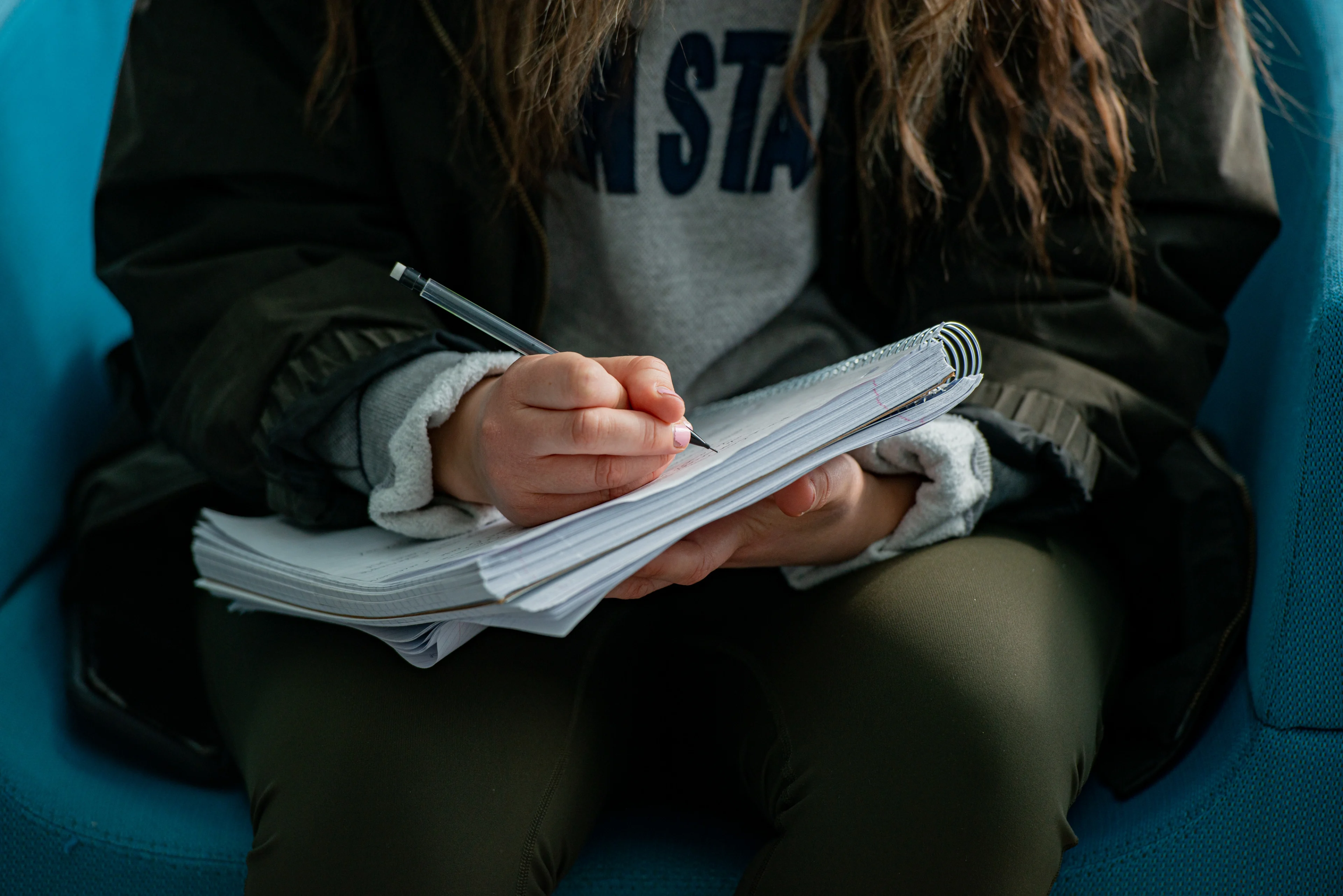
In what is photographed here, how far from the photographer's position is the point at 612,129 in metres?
0.76

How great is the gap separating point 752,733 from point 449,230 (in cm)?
42

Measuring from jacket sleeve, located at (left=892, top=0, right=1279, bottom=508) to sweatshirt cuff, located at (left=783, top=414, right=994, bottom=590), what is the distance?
0.31ft

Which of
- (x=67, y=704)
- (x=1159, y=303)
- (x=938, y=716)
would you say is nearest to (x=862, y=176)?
(x=1159, y=303)

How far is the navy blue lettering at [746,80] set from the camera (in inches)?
30.0

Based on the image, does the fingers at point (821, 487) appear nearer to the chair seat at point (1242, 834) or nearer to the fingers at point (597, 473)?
the fingers at point (597, 473)

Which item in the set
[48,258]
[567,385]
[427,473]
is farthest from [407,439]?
[48,258]

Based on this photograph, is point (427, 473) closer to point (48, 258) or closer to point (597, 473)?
point (597, 473)

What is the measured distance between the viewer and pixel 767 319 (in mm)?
812

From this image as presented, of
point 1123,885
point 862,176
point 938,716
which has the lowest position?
point 1123,885

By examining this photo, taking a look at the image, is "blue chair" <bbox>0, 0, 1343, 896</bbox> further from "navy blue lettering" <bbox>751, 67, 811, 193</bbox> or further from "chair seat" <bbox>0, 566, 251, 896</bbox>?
"navy blue lettering" <bbox>751, 67, 811, 193</bbox>

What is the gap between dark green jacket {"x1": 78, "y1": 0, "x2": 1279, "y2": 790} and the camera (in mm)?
703

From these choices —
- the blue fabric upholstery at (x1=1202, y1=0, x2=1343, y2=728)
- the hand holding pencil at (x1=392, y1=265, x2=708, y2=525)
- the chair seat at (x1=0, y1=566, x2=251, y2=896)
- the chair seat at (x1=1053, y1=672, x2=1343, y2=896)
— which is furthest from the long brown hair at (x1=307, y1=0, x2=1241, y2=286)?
the chair seat at (x1=0, y1=566, x2=251, y2=896)

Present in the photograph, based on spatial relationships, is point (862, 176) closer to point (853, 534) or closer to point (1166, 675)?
point (853, 534)

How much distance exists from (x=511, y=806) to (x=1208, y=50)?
0.68 meters
